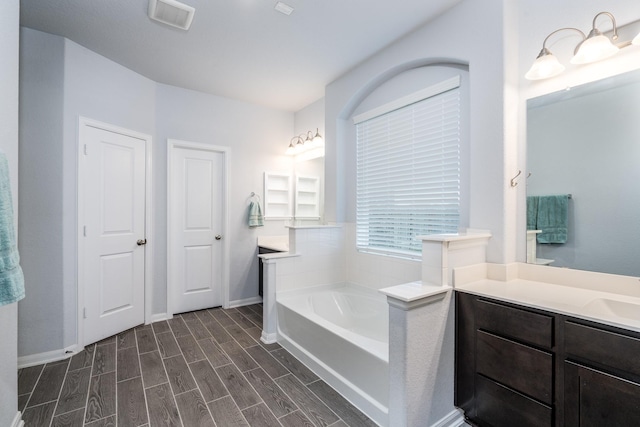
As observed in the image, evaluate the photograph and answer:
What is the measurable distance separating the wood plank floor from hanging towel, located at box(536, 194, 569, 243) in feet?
5.25

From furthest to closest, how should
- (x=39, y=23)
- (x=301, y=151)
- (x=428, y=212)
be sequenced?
(x=301, y=151), (x=428, y=212), (x=39, y=23)

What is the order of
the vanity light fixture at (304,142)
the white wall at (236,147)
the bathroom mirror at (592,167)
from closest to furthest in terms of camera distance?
the bathroom mirror at (592,167) < the white wall at (236,147) < the vanity light fixture at (304,142)

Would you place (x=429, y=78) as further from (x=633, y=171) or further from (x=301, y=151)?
(x=301, y=151)

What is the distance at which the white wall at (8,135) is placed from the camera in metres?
1.45

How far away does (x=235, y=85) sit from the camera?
10.8ft

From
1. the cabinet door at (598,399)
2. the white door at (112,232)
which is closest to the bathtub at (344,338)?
the cabinet door at (598,399)

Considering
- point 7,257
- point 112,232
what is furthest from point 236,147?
point 7,257

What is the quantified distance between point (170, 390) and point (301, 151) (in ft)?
9.76

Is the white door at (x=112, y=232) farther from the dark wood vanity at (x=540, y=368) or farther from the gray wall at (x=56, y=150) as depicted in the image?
the dark wood vanity at (x=540, y=368)

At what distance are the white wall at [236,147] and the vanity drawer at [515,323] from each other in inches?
114

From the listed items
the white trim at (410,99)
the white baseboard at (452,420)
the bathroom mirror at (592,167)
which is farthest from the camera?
the white trim at (410,99)

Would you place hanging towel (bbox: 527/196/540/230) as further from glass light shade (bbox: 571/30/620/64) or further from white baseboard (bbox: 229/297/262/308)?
white baseboard (bbox: 229/297/262/308)

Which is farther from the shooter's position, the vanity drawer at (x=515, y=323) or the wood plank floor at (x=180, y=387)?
the wood plank floor at (x=180, y=387)

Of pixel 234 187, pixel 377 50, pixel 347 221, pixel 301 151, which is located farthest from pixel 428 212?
pixel 234 187
